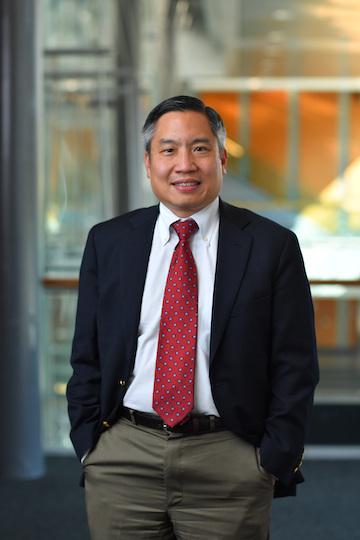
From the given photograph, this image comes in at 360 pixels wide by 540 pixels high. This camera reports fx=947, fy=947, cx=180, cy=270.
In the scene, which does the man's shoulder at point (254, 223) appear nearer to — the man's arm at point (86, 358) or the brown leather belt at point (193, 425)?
the man's arm at point (86, 358)

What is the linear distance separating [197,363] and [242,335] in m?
0.13

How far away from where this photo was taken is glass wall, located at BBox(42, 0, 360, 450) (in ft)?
28.1

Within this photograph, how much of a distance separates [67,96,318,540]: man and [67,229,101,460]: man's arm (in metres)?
0.05

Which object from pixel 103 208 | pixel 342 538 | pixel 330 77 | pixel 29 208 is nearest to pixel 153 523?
pixel 342 538

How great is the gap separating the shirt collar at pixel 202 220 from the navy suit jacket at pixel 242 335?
30mm

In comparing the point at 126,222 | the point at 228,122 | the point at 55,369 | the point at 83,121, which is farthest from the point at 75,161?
the point at 228,122

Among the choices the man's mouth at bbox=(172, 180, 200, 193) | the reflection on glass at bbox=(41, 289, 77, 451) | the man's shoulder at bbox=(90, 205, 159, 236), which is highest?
the man's mouth at bbox=(172, 180, 200, 193)

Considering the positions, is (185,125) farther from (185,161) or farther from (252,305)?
(252,305)

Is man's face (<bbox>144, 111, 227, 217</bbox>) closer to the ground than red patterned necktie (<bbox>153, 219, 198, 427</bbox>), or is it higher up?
higher up

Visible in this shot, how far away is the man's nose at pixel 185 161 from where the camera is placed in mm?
2254

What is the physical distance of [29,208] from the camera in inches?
214

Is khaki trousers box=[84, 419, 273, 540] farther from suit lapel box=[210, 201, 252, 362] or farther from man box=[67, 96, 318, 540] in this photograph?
suit lapel box=[210, 201, 252, 362]

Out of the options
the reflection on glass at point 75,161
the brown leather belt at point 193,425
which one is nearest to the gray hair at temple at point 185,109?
the brown leather belt at point 193,425

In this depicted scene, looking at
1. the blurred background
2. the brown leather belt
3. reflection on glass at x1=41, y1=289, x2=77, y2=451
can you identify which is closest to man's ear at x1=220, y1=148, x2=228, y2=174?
the brown leather belt
